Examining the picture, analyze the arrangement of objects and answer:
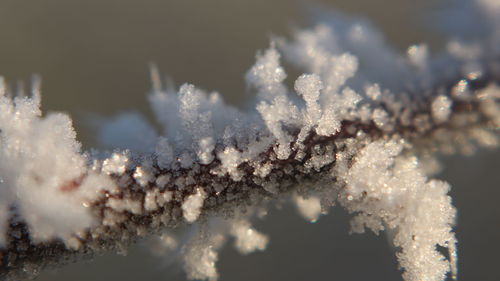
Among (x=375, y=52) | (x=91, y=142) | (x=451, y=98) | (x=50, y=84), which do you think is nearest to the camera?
(x=451, y=98)

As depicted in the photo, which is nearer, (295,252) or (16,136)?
(16,136)

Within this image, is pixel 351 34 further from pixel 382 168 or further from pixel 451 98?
pixel 382 168

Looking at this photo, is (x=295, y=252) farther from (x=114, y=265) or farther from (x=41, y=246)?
(x=41, y=246)

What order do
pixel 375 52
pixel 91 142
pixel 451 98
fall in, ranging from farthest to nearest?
1. pixel 91 142
2. pixel 375 52
3. pixel 451 98

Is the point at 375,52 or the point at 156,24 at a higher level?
the point at 156,24

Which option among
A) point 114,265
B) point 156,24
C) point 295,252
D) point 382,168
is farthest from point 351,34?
point 114,265

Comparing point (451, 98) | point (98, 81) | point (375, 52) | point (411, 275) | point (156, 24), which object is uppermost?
point (156, 24)

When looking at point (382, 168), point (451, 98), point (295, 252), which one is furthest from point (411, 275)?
point (295, 252)
